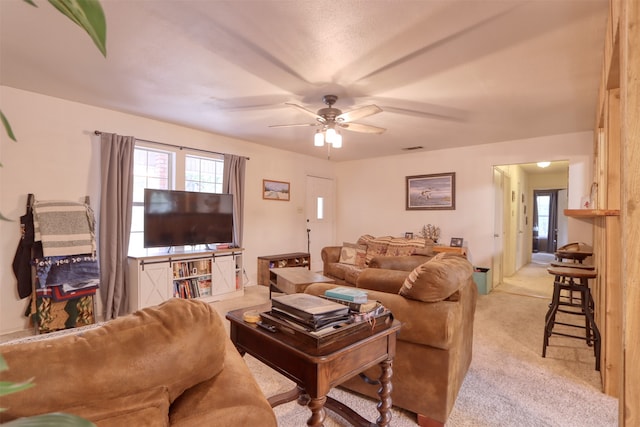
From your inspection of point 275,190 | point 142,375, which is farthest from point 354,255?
point 142,375

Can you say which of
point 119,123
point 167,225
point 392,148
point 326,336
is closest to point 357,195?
point 392,148

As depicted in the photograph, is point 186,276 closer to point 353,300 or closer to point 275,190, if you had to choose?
point 275,190

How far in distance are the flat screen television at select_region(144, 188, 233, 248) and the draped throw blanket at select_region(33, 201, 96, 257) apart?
616 millimetres

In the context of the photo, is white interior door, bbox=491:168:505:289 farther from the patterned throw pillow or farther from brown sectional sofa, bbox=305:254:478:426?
brown sectional sofa, bbox=305:254:478:426

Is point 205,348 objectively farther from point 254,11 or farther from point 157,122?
→ point 157,122

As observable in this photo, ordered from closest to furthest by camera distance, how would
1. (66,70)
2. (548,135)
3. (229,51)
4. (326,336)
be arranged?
(326,336) < (229,51) < (66,70) < (548,135)

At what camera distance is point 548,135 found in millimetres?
4719

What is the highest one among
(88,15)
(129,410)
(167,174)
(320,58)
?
(320,58)

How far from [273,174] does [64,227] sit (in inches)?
125

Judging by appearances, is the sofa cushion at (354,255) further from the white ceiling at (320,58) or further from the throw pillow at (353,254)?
the white ceiling at (320,58)

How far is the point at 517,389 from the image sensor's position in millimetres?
2275

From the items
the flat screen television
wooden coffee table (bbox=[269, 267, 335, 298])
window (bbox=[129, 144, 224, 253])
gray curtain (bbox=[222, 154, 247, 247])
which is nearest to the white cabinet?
the flat screen television

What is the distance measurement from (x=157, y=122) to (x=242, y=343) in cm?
364

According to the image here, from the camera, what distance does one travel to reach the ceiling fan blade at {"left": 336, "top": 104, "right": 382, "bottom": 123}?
Answer: 2865mm
